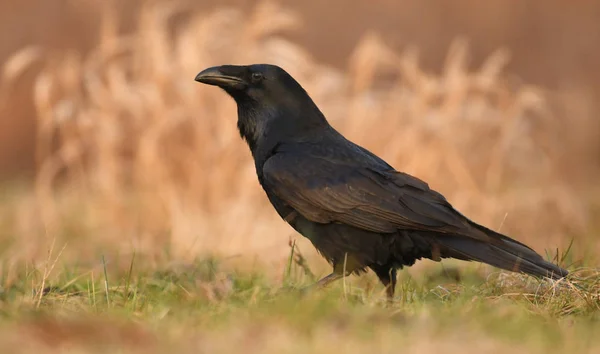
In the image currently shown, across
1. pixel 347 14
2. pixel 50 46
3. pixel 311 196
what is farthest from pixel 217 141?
pixel 347 14

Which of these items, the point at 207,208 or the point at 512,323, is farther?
the point at 207,208

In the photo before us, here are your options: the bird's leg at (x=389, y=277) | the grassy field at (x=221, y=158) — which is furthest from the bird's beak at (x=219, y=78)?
the bird's leg at (x=389, y=277)

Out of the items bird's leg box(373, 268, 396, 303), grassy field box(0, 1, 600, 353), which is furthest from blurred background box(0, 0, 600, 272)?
bird's leg box(373, 268, 396, 303)

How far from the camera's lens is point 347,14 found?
53.7 feet

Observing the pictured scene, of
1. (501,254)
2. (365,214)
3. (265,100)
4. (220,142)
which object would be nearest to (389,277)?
(365,214)

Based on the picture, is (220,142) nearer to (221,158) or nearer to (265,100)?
(221,158)

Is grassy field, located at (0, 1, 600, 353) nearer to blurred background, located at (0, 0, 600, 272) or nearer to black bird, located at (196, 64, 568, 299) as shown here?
blurred background, located at (0, 0, 600, 272)

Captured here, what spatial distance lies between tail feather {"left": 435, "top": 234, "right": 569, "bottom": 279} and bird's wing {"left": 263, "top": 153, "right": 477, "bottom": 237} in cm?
8

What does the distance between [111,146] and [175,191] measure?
2.16 ft

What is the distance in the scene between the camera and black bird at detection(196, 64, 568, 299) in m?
5.08

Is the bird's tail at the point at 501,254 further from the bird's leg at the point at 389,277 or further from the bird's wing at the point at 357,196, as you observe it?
the bird's leg at the point at 389,277

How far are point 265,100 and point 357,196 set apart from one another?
2.72 feet

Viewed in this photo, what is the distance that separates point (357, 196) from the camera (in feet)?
17.2

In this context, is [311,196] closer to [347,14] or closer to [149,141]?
[149,141]
